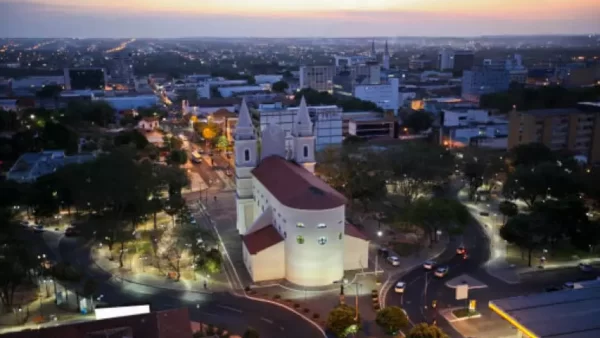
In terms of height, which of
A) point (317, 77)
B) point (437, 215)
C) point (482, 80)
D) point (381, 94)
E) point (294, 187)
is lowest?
point (437, 215)

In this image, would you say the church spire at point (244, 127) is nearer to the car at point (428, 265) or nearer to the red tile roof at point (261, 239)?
the red tile roof at point (261, 239)

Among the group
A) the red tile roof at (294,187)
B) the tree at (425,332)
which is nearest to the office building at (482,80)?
the red tile roof at (294,187)

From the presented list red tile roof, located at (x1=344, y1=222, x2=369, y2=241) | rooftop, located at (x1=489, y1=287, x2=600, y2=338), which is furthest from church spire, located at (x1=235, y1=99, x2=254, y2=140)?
rooftop, located at (x1=489, y1=287, x2=600, y2=338)

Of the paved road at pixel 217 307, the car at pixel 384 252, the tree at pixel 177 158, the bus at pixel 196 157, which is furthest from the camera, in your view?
the bus at pixel 196 157

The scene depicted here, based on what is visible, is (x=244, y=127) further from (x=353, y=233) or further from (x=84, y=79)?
(x=84, y=79)

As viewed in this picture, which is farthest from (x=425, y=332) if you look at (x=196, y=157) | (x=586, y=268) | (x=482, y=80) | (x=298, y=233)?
(x=482, y=80)

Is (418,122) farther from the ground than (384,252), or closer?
farther from the ground
